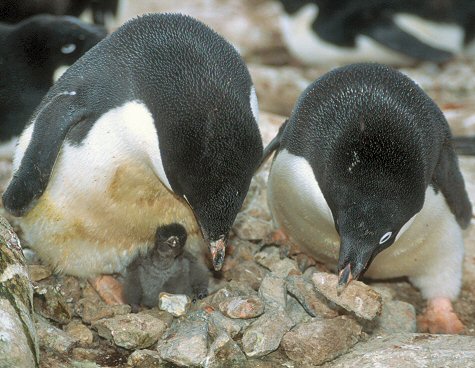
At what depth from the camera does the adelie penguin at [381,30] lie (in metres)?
7.60

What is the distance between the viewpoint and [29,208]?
3762mm

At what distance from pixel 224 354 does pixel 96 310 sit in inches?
26.9

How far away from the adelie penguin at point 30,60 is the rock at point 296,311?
2.06m

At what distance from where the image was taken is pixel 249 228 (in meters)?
4.43

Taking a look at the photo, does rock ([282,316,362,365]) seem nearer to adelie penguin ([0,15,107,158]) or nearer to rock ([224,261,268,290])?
rock ([224,261,268,290])

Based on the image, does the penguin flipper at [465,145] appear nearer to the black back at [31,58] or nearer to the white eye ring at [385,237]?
the white eye ring at [385,237]

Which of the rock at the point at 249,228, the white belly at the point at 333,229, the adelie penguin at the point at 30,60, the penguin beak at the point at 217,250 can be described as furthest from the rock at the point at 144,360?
the adelie penguin at the point at 30,60

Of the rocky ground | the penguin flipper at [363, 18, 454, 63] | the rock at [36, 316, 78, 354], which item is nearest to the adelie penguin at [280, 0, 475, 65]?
the penguin flipper at [363, 18, 454, 63]

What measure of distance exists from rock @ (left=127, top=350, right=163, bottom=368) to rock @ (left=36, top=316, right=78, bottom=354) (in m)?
0.24

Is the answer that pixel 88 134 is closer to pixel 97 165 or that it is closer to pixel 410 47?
pixel 97 165

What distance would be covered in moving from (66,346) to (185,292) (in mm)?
685

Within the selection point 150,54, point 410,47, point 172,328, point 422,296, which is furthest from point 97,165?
point 410,47

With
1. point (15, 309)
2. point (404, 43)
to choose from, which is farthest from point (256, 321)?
point (404, 43)

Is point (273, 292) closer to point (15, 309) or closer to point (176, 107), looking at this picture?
point (176, 107)
